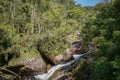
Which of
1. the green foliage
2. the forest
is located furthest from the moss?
the green foliage

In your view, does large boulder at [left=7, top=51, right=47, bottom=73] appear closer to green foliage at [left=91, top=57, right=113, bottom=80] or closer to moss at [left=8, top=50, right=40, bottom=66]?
moss at [left=8, top=50, right=40, bottom=66]

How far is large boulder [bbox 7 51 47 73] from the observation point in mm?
37781

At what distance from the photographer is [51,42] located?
43.2 meters

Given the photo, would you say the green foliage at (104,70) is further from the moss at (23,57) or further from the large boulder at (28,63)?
the moss at (23,57)

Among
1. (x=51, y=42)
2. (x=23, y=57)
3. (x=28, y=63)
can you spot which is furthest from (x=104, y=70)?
(x=51, y=42)

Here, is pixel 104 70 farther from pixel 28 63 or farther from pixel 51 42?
pixel 51 42

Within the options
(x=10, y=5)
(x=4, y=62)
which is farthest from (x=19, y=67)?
(x=10, y=5)

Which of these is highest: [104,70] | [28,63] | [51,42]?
[104,70]

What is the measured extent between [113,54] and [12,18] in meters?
32.6

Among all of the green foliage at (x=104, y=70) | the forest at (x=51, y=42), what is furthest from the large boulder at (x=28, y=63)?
the green foliage at (x=104, y=70)

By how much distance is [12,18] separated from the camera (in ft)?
162

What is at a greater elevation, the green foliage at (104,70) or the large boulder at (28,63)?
the green foliage at (104,70)

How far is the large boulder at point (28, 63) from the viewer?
37.8 metres

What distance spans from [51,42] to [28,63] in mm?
6595
